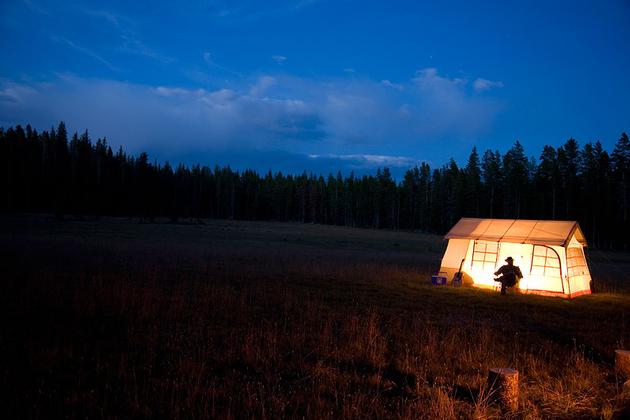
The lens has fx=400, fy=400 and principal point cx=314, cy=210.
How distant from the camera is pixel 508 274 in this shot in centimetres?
1741

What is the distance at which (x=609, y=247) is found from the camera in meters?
58.7

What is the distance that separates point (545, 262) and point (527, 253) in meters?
0.80

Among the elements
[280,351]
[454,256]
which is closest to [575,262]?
[454,256]

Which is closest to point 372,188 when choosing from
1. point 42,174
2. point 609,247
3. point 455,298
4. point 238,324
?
point 609,247

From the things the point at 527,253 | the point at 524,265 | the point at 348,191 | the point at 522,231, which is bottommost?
the point at 524,265

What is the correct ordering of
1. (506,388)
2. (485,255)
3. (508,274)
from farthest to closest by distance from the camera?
(485,255) < (508,274) < (506,388)

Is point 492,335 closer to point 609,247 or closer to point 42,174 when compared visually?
point 609,247

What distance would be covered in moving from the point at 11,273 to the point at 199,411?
12.2m

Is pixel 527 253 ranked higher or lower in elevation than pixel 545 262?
higher

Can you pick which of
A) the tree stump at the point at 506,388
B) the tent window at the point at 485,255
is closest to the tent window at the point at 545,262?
the tent window at the point at 485,255

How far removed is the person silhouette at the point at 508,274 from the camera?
56.8 ft

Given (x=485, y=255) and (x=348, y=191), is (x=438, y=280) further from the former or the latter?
(x=348, y=191)

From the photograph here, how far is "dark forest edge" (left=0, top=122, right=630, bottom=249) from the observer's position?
61.1m

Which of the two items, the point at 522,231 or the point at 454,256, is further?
the point at 454,256
